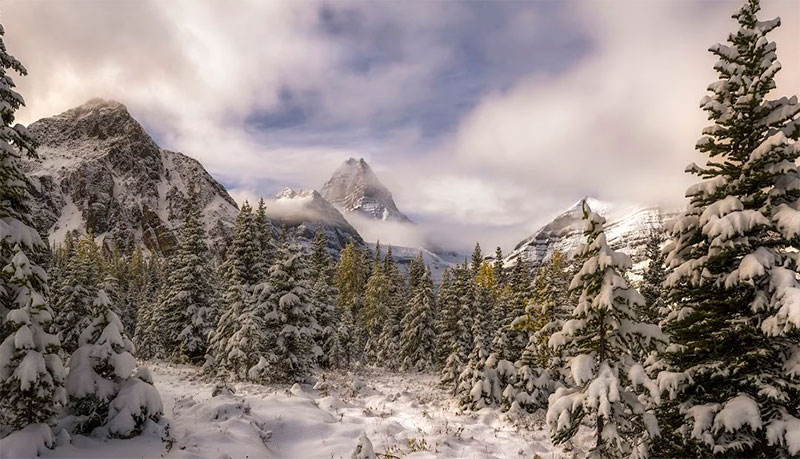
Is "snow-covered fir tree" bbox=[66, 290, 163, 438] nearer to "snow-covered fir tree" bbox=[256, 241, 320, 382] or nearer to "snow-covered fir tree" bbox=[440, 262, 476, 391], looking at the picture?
"snow-covered fir tree" bbox=[256, 241, 320, 382]

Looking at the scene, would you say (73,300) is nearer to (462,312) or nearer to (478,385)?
(478,385)

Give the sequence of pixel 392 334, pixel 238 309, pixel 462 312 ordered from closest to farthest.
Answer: pixel 238 309, pixel 462 312, pixel 392 334

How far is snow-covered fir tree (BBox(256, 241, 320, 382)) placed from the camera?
75.6 ft

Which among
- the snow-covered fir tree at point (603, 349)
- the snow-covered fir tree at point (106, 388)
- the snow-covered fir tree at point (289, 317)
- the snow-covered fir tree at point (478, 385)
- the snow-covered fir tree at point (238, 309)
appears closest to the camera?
the snow-covered fir tree at point (603, 349)

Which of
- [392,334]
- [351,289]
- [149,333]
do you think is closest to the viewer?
[149,333]

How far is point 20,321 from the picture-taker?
Answer: 8.84 m

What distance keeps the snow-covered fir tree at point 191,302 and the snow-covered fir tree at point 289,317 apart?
8444 mm

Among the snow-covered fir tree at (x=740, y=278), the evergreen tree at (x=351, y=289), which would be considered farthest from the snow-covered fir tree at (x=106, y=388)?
the evergreen tree at (x=351, y=289)

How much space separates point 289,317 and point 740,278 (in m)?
20.4

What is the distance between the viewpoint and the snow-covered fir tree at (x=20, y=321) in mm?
8820

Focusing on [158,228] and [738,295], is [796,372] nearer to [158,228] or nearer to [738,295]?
[738,295]

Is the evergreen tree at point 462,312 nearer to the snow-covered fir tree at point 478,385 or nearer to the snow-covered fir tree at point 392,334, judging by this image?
the snow-covered fir tree at point 392,334

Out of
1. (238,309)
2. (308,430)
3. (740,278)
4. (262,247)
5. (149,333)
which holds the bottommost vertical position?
(149,333)

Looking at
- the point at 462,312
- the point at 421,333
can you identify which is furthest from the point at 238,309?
the point at 421,333
